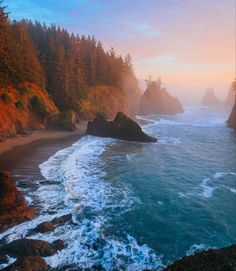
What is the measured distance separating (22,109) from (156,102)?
82528 millimetres

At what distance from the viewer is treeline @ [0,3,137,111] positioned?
158ft

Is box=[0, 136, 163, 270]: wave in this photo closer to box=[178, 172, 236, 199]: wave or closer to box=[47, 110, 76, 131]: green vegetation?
box=[178, 172, 236, 199]: wave

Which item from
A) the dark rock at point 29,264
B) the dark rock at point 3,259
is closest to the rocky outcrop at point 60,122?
the dark rock at point 3,259

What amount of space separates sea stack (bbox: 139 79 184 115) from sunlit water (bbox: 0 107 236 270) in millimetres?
78383

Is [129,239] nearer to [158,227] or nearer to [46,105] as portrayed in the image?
[158,227]

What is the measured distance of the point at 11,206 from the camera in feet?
61.1

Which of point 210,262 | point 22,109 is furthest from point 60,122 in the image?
point 210,262

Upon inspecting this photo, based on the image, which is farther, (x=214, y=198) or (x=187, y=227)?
(x=214, y=198)

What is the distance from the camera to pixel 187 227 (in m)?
19.3

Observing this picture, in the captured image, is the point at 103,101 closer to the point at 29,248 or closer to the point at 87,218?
the point at 87,218

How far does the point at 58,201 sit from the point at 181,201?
33.3 feet

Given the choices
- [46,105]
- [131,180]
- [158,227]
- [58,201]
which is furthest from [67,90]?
[158,227]

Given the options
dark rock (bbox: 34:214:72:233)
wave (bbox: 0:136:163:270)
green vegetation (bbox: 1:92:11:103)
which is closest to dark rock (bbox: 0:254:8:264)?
wave (bbox: 0:136:163:270)

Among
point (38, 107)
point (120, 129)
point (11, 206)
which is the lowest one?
point (11, 206)
